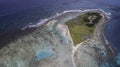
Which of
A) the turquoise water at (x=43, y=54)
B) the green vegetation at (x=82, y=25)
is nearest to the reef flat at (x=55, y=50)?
the turquoise water at (x=43, y=54)

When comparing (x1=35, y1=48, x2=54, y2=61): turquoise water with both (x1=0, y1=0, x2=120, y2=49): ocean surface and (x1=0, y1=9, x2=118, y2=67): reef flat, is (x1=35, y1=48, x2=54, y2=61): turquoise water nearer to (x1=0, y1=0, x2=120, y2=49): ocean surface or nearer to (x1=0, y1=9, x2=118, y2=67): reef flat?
(x1=0, y1=9, x2=118, y2=67): reef flat

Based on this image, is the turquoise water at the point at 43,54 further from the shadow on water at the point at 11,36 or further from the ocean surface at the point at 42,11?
the ocean surface at the point at 42,11

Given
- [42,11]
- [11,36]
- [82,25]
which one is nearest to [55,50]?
[11,36]

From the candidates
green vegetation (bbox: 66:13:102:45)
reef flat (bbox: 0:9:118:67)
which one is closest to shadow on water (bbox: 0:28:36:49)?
reef flat (bbox: 0:9:118:67)

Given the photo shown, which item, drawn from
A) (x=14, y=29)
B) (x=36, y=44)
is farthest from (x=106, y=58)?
(x=14, y=29)

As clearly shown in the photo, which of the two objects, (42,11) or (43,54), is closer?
(43,54)

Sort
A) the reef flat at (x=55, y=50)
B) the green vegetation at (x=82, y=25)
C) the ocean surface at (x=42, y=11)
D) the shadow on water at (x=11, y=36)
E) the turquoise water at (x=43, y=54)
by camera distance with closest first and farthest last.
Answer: the reef flat at (x=55, y=50) → the turquoise water at (x=43, y=54) → the shadow on water at (x=11, y=36) → the green vegetation at (x=82, y=25) → the ocean surface at (x=42, y=11)

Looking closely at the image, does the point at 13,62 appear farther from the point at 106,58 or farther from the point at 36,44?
the point at 106,58

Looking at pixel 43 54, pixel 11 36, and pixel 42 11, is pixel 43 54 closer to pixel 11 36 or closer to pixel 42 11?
pixel 11 36
